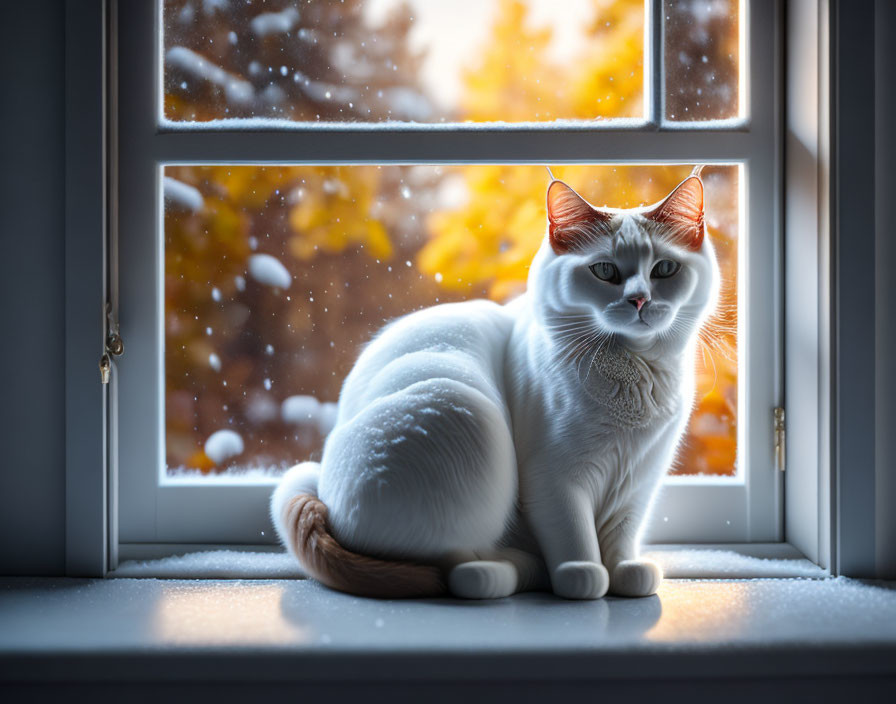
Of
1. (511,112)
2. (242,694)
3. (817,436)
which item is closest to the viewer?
(242,694)

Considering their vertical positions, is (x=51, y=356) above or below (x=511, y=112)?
below

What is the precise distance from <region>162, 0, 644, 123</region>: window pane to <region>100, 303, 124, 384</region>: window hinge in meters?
0.35

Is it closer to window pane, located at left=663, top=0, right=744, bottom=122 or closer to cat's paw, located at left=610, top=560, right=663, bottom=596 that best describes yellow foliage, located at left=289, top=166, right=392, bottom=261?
window pane, located at left=663, top=0, right=744, bottom=122

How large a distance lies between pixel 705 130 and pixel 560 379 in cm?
50

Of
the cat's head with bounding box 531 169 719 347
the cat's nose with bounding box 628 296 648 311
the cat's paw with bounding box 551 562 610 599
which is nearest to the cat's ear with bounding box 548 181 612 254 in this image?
the cat's head with bounding box 531 169 719 347

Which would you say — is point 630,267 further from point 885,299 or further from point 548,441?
point 885,299

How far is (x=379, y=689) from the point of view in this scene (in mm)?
863

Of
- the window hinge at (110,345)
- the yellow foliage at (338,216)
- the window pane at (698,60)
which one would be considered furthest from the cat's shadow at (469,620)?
the window pane at (698,60)

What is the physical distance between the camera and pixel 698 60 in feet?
4.10

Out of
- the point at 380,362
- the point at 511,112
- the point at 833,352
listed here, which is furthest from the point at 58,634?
the point at 833,352

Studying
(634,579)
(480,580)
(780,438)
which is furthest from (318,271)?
(780,438)

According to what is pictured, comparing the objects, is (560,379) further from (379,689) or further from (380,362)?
(379,689)

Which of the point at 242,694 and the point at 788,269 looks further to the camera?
the point at 788,269

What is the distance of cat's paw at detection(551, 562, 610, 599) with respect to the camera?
38.9 inches
